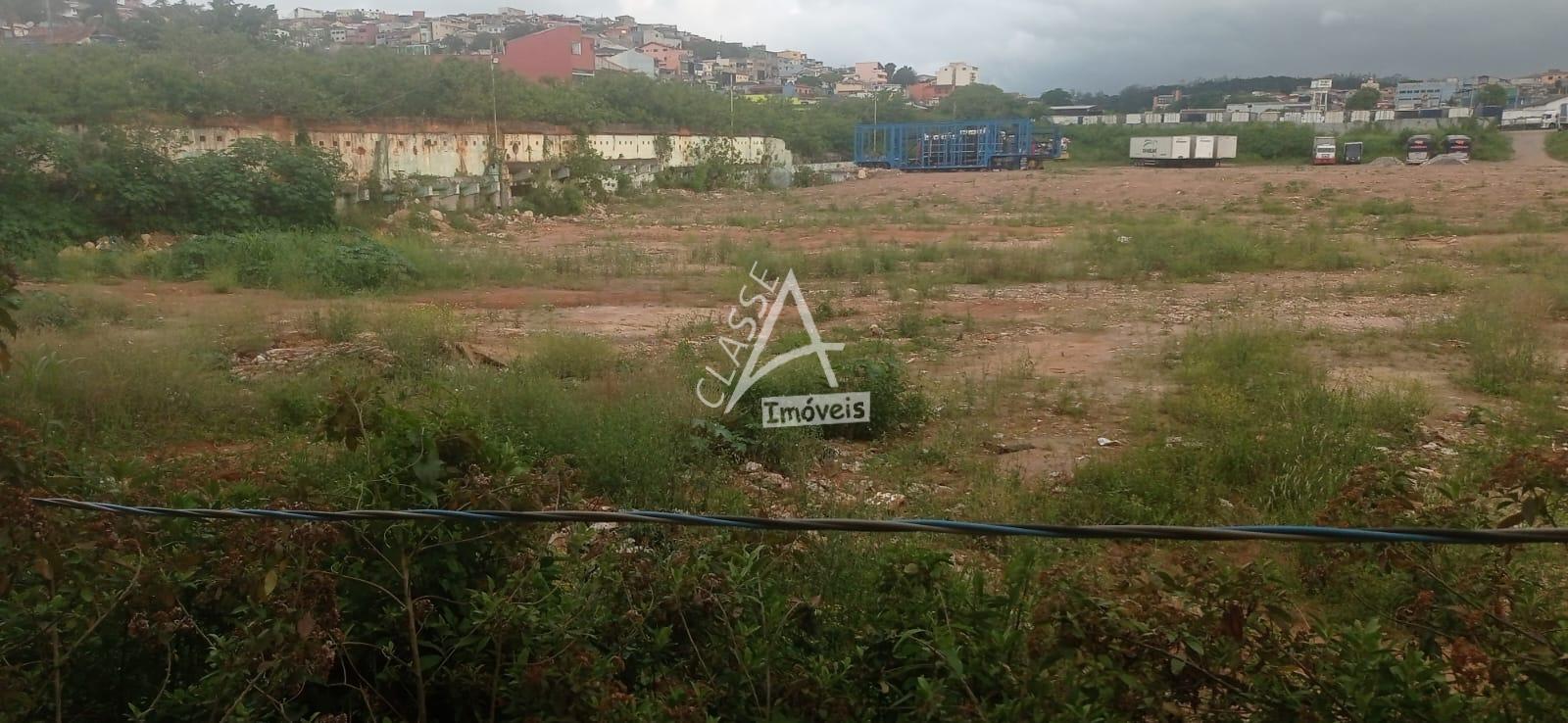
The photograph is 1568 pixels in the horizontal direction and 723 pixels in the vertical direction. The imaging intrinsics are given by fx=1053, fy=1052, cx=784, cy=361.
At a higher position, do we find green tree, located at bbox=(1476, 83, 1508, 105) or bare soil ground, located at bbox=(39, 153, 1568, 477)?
green tree, located at bbox=(1476, 83, 1508, 105)

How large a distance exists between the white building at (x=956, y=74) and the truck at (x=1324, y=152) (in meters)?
15.6

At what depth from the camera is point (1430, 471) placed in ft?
17.4

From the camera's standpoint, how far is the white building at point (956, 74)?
30.5m

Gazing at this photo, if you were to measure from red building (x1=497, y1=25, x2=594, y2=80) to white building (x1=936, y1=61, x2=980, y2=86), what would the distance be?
1037cm

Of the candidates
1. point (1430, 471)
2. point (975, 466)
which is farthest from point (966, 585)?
point (1430, 471)

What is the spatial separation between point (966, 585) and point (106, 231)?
610 inches

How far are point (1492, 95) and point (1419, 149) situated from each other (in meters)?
6.80

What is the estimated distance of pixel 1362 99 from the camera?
44781 millimetres

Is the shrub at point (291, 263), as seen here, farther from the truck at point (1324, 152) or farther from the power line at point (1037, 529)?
the truck at point (1324, 152)

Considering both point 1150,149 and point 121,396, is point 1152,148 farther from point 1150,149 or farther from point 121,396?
point 121,396

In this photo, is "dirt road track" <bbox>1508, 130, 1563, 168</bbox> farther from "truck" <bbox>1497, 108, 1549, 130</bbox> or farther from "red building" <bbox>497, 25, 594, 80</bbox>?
"red building" <bbox>497, 25, 594, 80</bbox>

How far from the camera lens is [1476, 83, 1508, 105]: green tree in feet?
136

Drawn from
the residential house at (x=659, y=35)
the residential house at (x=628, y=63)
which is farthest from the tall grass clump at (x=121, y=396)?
the residential house at (x=659, y=35)

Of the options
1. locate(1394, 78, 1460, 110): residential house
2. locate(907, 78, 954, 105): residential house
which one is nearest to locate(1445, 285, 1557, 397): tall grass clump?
locate(907, 78, 954, 105): residential house
